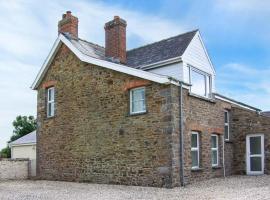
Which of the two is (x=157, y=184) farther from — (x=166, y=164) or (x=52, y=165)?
(x=52, y=165)

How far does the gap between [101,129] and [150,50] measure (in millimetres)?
5320

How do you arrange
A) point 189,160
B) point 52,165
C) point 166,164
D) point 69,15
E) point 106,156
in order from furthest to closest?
1. point 69,15
2. point 52,165
3. point 106,156
4. point 189,160
5. point 166,164

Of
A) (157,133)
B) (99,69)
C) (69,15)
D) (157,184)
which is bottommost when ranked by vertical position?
(157,184)

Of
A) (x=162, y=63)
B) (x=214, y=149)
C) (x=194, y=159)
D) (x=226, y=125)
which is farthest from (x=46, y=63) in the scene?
(x=226, y=125)

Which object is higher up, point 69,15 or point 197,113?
point 69,15

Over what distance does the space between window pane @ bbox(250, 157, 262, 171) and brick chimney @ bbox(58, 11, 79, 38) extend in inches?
473

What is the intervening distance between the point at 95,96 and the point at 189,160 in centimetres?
549

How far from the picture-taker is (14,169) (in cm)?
2270

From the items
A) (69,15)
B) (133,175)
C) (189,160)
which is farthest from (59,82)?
(189,160)

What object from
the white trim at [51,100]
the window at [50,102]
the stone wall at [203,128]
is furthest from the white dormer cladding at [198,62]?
the window at [50,102]

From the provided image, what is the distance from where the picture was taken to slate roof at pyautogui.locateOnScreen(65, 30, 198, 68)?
18734 mm

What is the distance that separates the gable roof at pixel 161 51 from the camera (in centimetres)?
1857

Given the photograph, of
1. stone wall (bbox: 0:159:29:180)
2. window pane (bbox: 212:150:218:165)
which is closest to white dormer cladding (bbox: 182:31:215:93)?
window pane (bbox: 212:150:218:165)

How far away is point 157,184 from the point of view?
1577 cm
